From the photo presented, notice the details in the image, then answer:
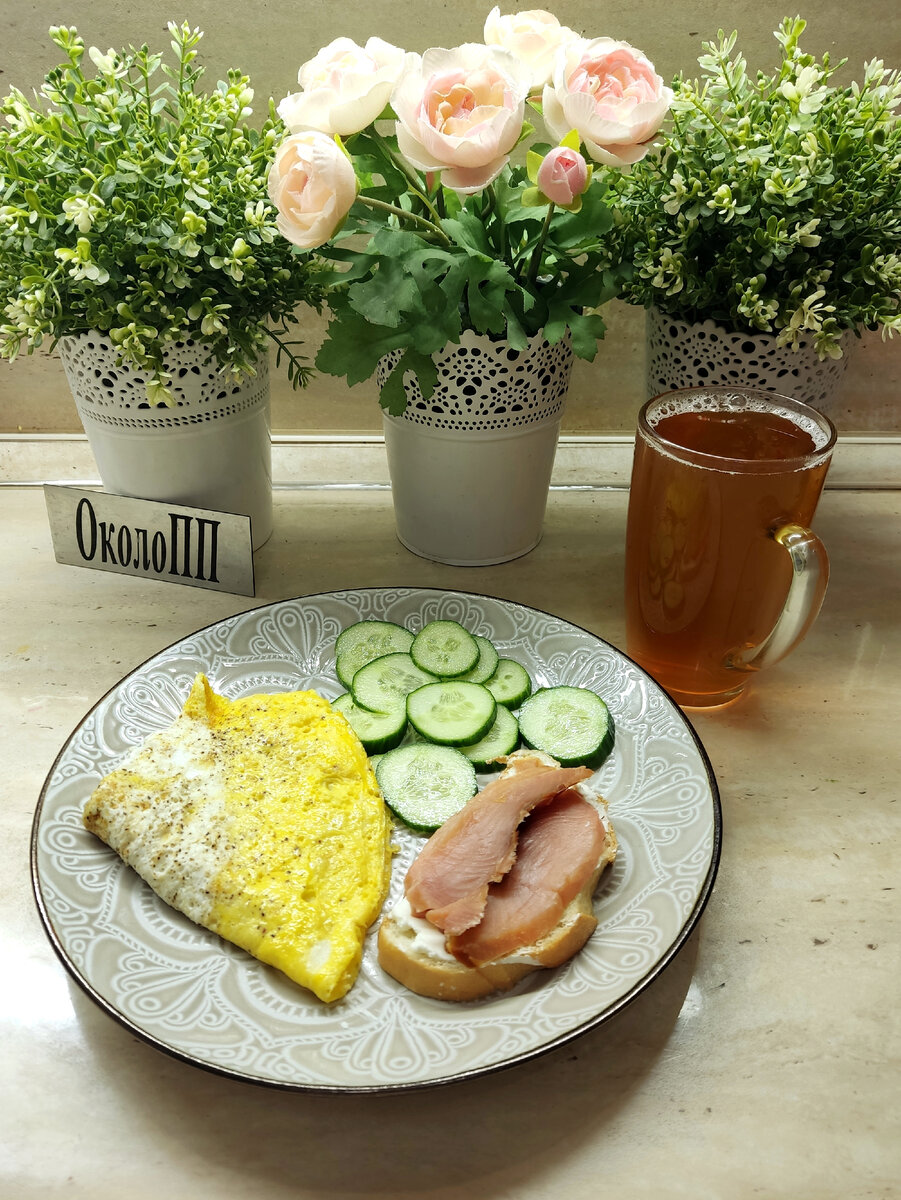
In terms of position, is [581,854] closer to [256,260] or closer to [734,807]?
[734,807]

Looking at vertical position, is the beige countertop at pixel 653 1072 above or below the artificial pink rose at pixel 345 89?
below

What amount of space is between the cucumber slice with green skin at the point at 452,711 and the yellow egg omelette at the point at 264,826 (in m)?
0.09

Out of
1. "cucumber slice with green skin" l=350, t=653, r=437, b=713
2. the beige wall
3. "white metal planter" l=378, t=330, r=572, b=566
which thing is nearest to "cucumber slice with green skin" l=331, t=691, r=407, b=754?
"cucumber slice with green skin" l=350, t=653, r=437, b=713

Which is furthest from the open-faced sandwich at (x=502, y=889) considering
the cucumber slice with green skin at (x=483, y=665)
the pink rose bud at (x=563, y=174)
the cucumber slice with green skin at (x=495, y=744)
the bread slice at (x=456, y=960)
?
the pink rose bud at (x=563, y=174)

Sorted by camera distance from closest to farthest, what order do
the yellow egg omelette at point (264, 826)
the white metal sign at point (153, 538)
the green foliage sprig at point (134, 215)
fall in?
1. the yellow egg omelette at point (264, 826)
2. the green foliage sprig at point (134, 215)
3. the white metal sign at point (153, 538)

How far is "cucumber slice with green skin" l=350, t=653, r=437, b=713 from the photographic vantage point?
1.21m

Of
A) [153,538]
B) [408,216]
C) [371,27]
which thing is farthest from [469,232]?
[153,538]

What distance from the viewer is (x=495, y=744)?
3.79ft

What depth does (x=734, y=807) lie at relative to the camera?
44.7 inches

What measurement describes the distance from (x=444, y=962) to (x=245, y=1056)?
0.19 metres

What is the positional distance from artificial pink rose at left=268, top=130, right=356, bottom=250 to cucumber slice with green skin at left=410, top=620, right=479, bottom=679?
1.70ft

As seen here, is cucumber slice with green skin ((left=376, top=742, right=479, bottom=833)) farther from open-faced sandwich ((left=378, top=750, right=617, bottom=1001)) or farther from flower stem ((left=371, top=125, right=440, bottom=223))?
flower stem ((left=371, top=125, right=440, bottom=223))

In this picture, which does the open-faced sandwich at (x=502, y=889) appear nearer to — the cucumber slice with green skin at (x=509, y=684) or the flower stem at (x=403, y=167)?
the cucumber slice with green skin at (x=509, y=684)

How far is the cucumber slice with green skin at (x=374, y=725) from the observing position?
3.82ft
